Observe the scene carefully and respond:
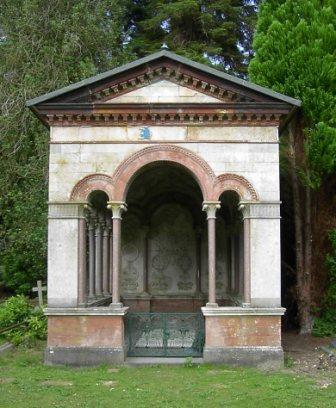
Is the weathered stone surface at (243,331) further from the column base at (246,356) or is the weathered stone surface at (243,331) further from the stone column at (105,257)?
the stone column at (105,257)

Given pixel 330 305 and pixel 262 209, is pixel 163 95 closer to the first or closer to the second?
pixel 262 209

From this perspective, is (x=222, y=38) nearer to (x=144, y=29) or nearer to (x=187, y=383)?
(x=144, y=29)

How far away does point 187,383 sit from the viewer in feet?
34.2

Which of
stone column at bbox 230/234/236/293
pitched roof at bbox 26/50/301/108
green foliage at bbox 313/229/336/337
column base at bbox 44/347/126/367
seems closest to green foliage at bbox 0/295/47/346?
column base at bbox 44/347/126/367

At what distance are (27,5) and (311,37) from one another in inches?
504

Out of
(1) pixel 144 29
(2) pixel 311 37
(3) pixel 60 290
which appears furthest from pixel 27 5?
(3) pixel 60 290

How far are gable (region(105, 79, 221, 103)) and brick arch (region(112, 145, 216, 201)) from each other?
3.53 feet

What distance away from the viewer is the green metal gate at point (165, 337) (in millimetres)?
12820

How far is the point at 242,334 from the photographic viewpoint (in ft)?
40.0

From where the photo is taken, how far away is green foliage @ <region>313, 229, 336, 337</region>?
16.2 m

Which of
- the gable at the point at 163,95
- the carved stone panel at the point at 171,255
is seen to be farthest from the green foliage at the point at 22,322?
the gable at the point at 163,95

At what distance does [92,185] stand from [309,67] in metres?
6.77

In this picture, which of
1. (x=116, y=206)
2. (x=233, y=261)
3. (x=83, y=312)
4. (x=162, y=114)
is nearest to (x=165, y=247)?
(x=233, y=261)

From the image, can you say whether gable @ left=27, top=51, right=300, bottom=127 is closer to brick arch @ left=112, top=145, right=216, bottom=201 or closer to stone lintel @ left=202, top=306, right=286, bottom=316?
brick arch @ left=112, top=145, right=216, bottom=201
